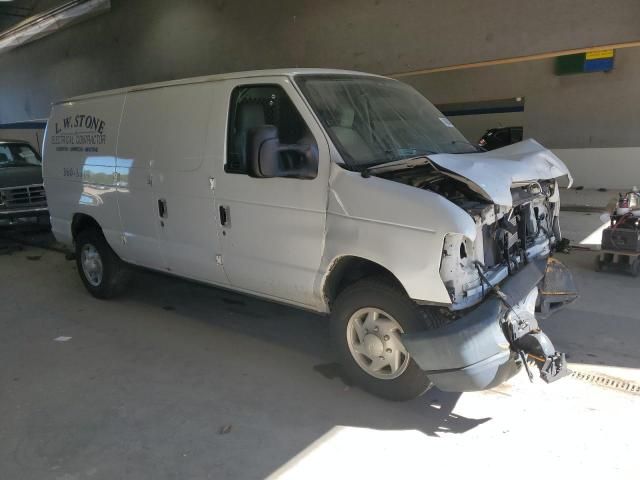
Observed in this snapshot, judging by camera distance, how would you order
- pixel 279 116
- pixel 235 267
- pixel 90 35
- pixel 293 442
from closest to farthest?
pixel 293 442 → pixel 279 116 → pixel 235 267 → pixel 90 35

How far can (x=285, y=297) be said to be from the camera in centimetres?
408

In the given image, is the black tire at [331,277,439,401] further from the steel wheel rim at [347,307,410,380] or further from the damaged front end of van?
the damaged front end of van

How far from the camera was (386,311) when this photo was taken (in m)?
3.45

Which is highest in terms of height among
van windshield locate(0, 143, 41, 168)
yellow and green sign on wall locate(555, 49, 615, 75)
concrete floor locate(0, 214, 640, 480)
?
yellow and green sign on wall locate(555, 49, 615, 75)

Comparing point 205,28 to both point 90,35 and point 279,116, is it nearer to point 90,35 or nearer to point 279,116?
point 90,35

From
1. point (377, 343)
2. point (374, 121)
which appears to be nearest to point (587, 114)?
point (374, 121)

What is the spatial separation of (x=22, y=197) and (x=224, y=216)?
6.63 metres

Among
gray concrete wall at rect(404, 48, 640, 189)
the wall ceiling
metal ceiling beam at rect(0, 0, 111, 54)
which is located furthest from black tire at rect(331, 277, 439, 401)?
the wall ceiling

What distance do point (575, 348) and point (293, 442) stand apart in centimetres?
265

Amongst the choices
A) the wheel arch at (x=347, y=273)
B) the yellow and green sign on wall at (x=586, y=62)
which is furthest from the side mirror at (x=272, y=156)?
the yellow and green sign on wall at (x=586, y=62)

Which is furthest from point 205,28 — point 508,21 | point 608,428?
point 608,428

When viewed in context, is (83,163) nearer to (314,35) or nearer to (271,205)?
(271,205)

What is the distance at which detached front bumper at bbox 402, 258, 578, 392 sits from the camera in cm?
305

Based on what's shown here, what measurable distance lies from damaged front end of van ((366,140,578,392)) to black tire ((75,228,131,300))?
3.66 meters
